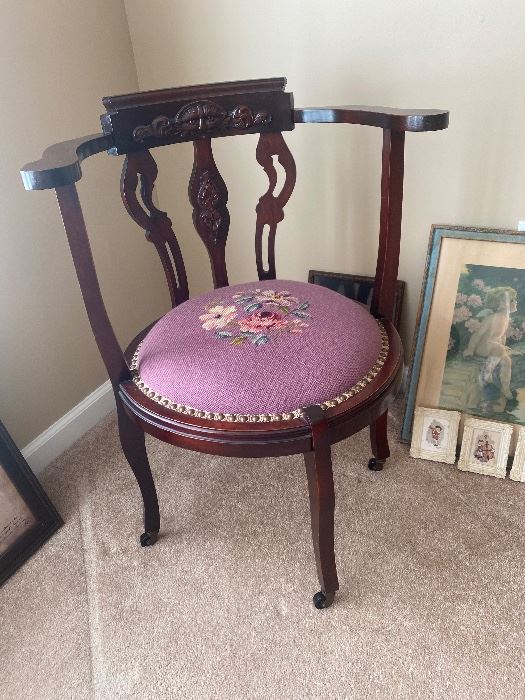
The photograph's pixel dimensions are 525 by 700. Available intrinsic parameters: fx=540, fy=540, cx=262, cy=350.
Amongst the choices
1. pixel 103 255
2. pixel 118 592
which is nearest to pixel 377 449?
pixel 118 592

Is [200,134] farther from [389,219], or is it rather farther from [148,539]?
[148,539]

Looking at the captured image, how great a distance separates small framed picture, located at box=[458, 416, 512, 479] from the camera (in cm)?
131

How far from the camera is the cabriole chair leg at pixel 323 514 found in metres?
0.89

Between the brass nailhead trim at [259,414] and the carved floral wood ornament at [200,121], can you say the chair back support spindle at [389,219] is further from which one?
the carved floral wood ornament at [200,121]

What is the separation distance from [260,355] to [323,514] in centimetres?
30

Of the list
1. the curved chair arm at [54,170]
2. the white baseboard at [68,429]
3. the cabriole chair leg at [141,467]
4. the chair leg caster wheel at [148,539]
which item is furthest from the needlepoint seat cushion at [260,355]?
the white baseboard at [68,429]

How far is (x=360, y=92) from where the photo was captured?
126cm

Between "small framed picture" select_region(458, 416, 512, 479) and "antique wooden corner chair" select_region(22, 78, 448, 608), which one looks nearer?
"antique wooden corner chair" select_region(22, 78, 448, 608)

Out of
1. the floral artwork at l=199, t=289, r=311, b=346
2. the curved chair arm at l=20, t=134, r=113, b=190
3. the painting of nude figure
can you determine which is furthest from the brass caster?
the curved chair arm at l=20, t=134, r=113, b=190

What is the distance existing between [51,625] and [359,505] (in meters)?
0.72

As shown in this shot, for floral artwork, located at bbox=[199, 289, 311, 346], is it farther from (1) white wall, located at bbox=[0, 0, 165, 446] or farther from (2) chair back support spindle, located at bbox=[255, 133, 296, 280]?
(1) white wall, located at bbox=[0, 0, 165, 446]

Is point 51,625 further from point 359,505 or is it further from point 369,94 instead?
point 369,94

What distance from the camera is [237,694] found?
3.18 ft

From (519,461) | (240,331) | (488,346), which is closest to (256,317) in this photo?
(240,331)
